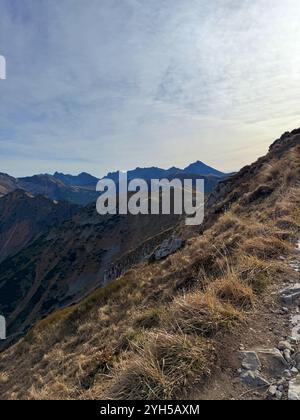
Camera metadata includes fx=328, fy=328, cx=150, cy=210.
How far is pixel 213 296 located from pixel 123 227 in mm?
145438

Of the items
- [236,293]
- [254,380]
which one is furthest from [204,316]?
[254,380]

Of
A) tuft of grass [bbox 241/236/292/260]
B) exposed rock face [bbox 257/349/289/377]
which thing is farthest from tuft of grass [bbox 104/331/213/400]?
tuft of grass [bbox 241/236/292/260]

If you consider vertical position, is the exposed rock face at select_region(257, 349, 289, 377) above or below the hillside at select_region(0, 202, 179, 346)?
above

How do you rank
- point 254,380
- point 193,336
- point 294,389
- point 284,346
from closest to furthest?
point 294,389 → point 254,380 → point 284,346 → point 193,336

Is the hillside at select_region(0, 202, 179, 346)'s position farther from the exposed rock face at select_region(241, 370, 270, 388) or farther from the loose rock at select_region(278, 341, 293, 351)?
the exposed rock face at select_region(241, 370, 270, 388)

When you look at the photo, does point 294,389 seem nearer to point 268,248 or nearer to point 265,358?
point 265,358

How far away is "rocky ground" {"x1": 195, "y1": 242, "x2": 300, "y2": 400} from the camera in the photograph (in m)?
4.12

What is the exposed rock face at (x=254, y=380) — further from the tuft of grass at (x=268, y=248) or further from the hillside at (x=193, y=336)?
the tuft of grass at (x=268, y=248)

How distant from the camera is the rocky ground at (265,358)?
13.5 ft

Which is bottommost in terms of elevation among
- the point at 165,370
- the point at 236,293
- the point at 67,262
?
the point at 67,262

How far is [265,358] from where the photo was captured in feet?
15.1

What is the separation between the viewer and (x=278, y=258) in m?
7.56
